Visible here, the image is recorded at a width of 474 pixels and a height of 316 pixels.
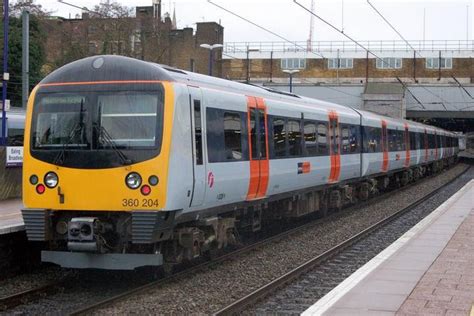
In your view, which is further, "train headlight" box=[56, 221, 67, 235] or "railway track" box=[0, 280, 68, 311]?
"train headlight" box=[56, 221, 67, 235]

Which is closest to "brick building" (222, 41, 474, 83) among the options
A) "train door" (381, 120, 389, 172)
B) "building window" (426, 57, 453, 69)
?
"building window" (426, 57, 453, 69)

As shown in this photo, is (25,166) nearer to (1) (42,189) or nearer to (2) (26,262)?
(1) (42,189)

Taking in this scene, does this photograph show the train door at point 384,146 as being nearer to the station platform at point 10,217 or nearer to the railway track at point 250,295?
the railway track at point 250,295

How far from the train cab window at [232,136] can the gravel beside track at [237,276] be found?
1.83 meters

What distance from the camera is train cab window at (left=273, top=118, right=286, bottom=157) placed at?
41.9 ft

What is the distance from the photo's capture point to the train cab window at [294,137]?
13.6 meters

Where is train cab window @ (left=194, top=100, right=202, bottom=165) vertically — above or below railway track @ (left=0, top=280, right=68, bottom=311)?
above

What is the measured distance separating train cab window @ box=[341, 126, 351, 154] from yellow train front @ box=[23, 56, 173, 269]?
1024 cm

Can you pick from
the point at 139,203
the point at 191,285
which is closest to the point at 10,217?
the point at 191,285

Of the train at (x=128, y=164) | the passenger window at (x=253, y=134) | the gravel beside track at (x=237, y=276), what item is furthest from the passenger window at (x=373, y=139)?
the train at (x=128, y=164)

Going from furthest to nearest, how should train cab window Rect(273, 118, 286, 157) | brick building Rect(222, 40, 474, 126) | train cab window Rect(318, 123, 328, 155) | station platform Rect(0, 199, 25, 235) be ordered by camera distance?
brick building Rect(222, 40, 474, 126) → train cab window Rect(318, 123, 328, 155) → train cab window Rect(273, 118, 286, 157) → station platform Rect(0, 199, 25, 235)

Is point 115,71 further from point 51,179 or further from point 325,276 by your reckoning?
point 325,276

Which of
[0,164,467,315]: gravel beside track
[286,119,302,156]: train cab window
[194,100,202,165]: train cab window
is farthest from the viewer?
[286,119,302,156]: train cab window

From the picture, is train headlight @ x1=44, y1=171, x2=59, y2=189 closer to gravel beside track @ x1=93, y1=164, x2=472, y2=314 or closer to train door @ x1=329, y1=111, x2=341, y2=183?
gravel beside track @ x1=93, y1=164, x2=472, y2=314
